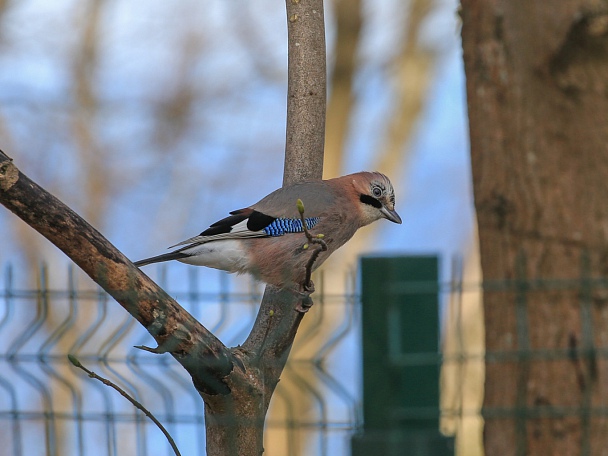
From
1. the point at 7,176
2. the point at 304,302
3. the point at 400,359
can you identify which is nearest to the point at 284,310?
the point at 304,302

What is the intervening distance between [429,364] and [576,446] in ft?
1.69

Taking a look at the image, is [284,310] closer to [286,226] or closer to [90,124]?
[286,226]

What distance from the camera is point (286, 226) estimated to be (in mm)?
5121

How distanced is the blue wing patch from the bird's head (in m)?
0.45

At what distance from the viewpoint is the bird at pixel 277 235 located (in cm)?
495

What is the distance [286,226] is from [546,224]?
2.64 m

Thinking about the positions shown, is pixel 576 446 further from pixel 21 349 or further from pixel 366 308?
pixel 21 349

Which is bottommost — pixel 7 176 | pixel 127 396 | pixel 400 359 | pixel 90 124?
pixel 127 396

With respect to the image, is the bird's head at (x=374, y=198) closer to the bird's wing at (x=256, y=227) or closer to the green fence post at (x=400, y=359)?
the bird's wing at (x=256, y=227)

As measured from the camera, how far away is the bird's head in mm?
5461

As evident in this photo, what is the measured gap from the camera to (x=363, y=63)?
12.9 m

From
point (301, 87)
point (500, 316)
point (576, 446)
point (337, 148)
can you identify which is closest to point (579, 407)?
point (576, 446)

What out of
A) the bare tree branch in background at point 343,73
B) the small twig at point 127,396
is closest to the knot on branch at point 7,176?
the small twig at point 127,396

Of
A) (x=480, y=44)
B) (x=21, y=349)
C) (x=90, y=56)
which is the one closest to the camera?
(x=480, y=44)
